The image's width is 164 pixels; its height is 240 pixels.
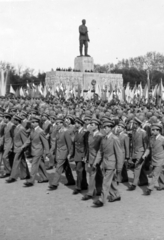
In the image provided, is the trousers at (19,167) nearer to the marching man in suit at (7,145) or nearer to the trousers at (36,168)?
the marching man in suit at (7,145)

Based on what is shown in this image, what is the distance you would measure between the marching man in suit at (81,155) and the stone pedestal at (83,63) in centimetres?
3294

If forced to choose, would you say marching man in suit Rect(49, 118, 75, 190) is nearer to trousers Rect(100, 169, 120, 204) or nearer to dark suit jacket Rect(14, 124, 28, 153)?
dark suit jacket Rect(14, 124, 28, 153)

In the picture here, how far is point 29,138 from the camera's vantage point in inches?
366

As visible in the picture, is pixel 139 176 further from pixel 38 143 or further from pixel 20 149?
pixel 20 149

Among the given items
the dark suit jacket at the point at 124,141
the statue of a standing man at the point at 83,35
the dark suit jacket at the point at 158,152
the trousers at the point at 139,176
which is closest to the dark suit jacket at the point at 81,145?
the trousers at the point at 139,176

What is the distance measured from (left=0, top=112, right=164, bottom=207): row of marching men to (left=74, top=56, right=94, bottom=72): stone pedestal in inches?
1230

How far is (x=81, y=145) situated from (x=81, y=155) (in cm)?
24

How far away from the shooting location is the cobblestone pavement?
5754 millimetres

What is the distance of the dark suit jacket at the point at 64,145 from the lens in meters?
8.61


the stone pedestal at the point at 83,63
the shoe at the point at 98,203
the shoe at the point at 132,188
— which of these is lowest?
the shoe at the point at 132,188

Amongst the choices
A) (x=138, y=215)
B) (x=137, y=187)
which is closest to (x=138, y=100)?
(x=137, y=187)

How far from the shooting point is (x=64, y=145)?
8680 mm

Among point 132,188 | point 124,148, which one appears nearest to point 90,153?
point 132,188

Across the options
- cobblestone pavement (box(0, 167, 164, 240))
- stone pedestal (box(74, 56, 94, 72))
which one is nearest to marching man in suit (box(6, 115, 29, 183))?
cobblestone pavement (box(0, 167, 164, 240))
